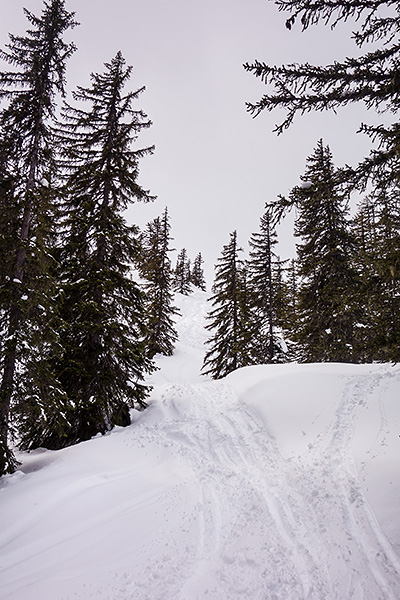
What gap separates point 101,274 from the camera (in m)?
9.30

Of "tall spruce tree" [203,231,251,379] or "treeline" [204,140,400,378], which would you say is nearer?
"treeline" [204,140,400,378]

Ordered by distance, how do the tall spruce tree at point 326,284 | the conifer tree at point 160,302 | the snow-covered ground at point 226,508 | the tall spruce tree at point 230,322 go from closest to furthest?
the snow-covered ground at point 226,508 < the tall spruce tree at point 326,284 < the tall spruce tree at point 230,322 < the conifer tree at point 160,302

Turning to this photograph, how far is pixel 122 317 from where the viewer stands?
10195 mm

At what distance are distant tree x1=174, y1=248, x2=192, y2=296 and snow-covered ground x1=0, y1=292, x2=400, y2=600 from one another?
178ft

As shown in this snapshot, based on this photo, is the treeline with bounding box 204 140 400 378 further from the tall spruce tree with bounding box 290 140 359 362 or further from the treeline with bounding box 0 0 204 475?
the treeline with bounding box 0 0 204 475

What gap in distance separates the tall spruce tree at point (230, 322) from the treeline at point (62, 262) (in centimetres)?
1021

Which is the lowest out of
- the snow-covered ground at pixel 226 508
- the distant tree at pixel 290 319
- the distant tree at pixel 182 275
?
the snow-covered ground at pixel 226 508

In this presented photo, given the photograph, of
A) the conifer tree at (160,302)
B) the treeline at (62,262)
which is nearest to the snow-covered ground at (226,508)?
the treeline at (62,262)

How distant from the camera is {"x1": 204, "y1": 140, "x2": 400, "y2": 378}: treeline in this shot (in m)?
5.31

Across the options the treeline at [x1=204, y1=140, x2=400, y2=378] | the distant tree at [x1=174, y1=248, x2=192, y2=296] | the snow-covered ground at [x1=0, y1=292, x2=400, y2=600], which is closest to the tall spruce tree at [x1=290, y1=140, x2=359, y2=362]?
the treeline at [x1=204, y1=140, x2=400, y2=378]

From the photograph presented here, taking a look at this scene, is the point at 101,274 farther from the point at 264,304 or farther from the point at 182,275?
the point at 182,275

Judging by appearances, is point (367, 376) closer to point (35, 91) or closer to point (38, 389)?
point (38, 389)

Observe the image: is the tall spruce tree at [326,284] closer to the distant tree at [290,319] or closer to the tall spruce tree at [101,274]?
the distant tree at [290,319]

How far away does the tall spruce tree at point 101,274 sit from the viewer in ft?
29.1
